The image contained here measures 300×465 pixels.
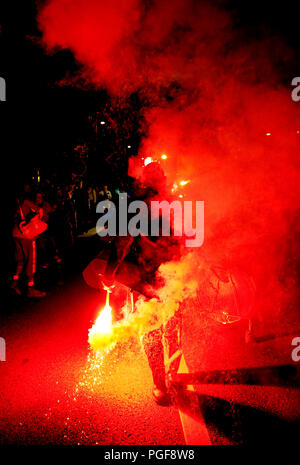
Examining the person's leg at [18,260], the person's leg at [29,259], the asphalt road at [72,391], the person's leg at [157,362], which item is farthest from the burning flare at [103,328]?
the person's leg at [18,260]

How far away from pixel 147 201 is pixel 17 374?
2546 millimetres

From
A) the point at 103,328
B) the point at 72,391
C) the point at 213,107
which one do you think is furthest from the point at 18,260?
the point at 213,107

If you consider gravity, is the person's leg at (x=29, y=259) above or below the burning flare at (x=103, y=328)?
Result: above

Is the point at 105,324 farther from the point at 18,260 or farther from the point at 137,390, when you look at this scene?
the point at 18,260

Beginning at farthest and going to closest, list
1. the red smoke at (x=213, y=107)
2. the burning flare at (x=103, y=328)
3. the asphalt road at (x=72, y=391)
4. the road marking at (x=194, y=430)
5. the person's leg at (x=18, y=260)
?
the person's leg at (x=18, y=260) < the burning flare at (x=103, y=328) < the red smoke at (x=213, y=107) < the asphalt road at (x=72, y=391) < the road marking at (x=194, y=430)

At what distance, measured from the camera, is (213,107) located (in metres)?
4.55

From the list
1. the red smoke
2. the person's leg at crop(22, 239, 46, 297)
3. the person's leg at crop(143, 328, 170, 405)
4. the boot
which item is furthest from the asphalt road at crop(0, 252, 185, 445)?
the red smoke

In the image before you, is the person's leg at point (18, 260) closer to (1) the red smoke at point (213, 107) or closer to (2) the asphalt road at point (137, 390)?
(2) the asphalt road at point (137, 390)

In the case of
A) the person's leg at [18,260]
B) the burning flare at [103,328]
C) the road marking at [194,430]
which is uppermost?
the person's leg at [18,260]

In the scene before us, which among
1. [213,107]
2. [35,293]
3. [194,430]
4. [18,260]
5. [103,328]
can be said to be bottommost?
[194,430]

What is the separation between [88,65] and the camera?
3521 mm

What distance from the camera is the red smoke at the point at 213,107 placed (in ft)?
9.79
